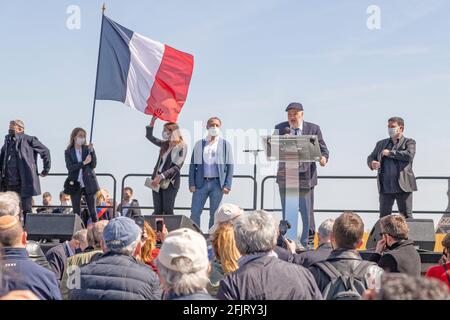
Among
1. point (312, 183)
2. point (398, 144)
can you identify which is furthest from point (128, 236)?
point (398, 144)

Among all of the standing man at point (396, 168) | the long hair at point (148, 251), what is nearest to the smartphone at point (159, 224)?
the long hair at point (148, 251)

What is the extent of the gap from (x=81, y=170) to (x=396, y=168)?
4.77 m

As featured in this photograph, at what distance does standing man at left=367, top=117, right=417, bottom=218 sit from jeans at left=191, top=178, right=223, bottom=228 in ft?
7.16

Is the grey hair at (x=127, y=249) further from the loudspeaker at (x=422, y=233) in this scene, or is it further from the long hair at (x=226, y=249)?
the loudspeaker at (x=422, y=233)

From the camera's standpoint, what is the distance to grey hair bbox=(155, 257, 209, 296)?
3.86m

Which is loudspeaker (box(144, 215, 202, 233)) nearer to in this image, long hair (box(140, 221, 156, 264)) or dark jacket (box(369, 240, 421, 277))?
long hair (box(140, 221, 156, 264))

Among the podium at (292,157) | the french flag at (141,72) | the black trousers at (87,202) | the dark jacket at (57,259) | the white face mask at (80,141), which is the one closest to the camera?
the dark jacket at (57,259)

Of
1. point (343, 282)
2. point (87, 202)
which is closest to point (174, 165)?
point (87, 202)

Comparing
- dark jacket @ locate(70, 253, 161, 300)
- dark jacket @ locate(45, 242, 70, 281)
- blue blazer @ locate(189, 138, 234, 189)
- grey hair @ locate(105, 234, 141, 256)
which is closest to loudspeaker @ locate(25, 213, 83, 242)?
blue blazer @ locate(189, 138, 234, 189)

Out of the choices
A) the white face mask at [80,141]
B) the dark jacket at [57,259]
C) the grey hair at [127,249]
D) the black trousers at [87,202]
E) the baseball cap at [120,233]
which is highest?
the white face mask at [80,141]

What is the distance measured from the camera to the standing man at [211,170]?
1071 centimetres

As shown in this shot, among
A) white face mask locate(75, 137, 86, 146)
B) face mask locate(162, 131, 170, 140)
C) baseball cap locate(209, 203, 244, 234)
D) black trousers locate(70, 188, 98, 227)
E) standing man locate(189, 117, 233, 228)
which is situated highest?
face mask locate(162, 131, 170, 140)

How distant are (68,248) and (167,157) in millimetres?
3292

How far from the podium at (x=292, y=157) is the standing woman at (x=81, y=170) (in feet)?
13.0
